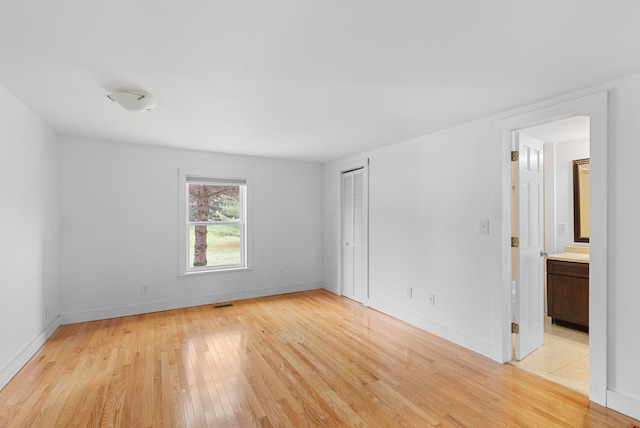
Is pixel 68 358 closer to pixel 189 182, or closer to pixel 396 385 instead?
pixel 189 182

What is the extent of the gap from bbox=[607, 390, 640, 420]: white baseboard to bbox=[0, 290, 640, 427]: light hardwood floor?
0.22ft

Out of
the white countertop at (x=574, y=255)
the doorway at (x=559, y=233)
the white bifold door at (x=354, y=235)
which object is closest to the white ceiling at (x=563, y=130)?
the doorway at (x=559, y=233)

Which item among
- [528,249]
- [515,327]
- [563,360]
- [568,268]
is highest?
[528,249]

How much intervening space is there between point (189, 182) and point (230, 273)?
150 centimetres

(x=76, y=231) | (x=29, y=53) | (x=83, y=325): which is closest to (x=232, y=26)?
(x=29, y=53)

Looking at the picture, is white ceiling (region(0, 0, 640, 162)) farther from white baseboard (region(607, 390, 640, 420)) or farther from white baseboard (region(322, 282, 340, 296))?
white baseboard (region(322, 282, 340, 296))

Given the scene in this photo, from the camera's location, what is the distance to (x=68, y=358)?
287 cm

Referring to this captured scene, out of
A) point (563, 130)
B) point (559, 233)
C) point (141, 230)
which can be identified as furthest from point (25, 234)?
point (559, 233)

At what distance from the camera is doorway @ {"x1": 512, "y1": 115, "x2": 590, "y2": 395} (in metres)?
2.70

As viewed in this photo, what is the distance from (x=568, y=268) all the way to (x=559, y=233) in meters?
0.69

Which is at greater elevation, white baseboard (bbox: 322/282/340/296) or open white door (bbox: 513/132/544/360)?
open white door (bbox: 513/132/544/360)

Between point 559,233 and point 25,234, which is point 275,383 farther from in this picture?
point 559,233

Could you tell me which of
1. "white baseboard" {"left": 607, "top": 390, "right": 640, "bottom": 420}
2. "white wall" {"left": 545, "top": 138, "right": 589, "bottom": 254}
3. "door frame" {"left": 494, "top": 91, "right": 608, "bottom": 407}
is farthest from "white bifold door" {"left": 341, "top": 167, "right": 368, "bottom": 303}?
"white baseboard" {"left": 607, "top": 390, "right": 640, "bottom": 420}

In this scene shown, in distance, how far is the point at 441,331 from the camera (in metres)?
3.36
